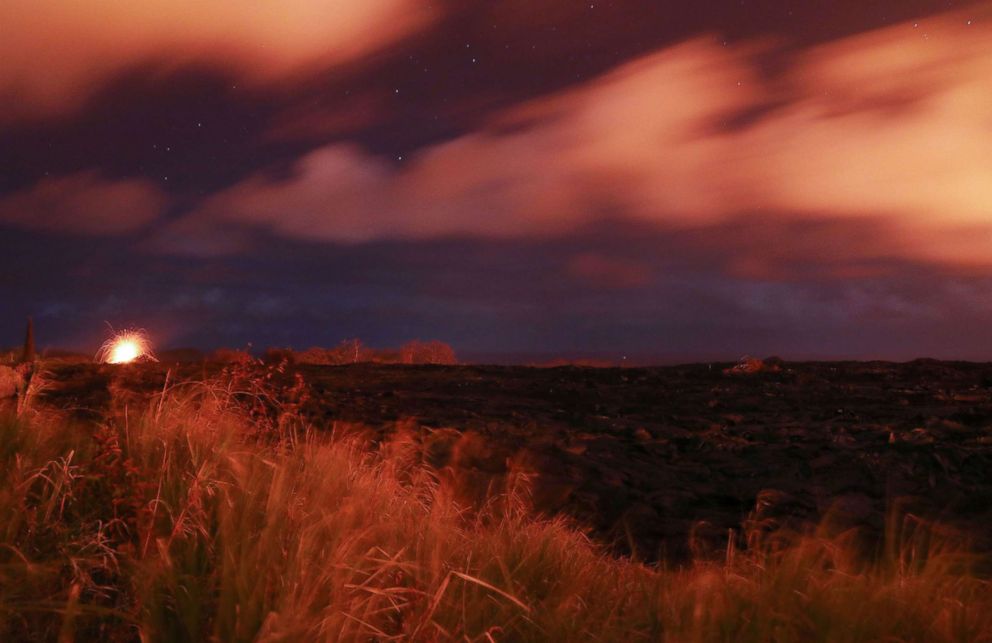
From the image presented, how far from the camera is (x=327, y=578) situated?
309 cm

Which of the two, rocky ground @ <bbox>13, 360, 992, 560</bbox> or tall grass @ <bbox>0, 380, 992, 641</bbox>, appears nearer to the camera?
tall grass @ <bbox>0, 380, 992, 641</bbox>

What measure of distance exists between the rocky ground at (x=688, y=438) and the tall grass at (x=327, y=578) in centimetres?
145

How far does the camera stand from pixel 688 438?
8062 millimetres

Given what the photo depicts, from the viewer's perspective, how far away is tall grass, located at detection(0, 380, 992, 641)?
2.94m

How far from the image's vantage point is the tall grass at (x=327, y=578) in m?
2.94

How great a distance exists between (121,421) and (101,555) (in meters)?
1.66

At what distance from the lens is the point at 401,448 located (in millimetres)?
6703

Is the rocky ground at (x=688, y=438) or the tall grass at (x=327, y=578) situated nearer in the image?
the tall grass at (x=327, y=578)

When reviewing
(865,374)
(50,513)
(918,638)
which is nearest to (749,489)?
(918,638)

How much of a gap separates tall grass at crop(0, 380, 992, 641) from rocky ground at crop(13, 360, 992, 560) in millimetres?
1447

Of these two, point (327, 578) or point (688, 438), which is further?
point (688, 438)

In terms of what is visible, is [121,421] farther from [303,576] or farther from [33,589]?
[303,576]

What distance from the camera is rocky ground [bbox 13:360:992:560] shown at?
599 centimetres

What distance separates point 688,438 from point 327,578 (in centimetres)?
557
